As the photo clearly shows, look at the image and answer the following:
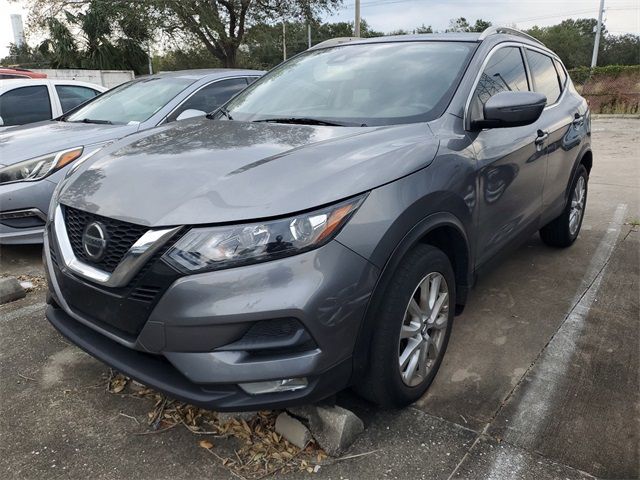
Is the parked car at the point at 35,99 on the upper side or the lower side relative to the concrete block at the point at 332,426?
upper

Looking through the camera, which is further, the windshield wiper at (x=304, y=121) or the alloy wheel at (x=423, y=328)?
the windshield wiper at (x=304, y=121)

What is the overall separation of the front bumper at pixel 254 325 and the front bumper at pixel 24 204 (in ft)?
8.80

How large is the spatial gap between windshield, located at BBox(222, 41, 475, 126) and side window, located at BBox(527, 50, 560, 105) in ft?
3.37

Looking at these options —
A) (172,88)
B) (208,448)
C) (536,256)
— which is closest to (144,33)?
(172,88)

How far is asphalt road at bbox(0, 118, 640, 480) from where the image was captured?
212 centimetres

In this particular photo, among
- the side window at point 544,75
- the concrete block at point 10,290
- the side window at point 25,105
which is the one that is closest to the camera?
the concrete block at point 10,290

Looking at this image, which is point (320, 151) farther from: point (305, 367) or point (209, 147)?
point (305, 367)

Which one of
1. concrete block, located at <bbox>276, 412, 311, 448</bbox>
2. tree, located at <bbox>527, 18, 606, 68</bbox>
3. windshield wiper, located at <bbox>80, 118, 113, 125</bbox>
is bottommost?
concrete block, located at <bbox>276, 412, 311, 448</bbox>

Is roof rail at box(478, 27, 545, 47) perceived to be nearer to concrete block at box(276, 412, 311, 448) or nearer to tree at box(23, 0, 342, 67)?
concrete block at box(276, 412, 311, 448)

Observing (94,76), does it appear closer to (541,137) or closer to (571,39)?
(541,137)

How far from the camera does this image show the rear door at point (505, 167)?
279cm

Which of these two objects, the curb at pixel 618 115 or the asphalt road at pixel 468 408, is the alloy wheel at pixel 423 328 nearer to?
the asphalt road at pixel 468 408

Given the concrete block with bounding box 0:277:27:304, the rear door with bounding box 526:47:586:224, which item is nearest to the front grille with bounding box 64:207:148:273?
the concrete block with bounding box 0:277:27:304

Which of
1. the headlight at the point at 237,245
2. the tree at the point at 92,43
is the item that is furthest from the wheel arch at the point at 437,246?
the tree at the point at 92,43
